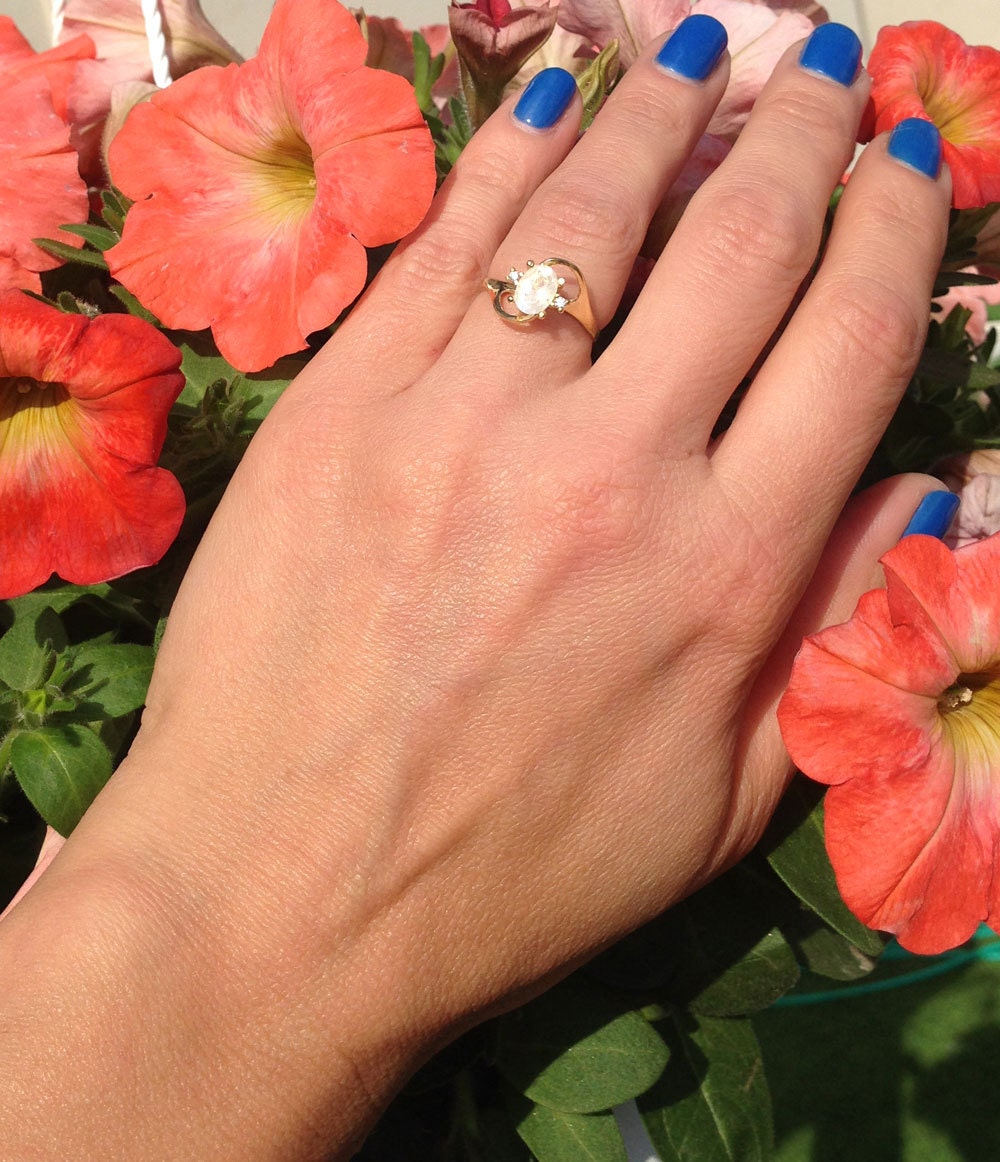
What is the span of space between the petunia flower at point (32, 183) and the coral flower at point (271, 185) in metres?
0.06

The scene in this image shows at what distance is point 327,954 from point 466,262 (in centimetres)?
48

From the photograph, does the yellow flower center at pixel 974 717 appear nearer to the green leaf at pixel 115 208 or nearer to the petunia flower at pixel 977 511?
the petunia flower at pixel 977 511

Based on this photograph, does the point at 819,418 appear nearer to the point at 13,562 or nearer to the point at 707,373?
the point at 707,373

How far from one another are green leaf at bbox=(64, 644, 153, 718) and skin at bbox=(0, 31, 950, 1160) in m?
0.03

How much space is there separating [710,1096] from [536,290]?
2.14 ft

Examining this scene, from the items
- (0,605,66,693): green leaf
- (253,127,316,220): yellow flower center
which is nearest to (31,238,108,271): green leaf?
(253,127,316,220): yellow flower center

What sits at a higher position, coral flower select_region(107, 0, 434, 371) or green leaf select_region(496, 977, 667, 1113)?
coral flower select_region(107, 0, 434, 371)

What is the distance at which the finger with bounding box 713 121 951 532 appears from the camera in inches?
29.8

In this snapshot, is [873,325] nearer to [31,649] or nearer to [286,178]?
[286,178]

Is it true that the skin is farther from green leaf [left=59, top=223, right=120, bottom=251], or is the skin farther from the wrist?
green leaf [left=59, top=223, right=120, bottom=251]

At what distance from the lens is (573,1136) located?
0.87 metres

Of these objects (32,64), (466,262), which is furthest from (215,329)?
(32,64)

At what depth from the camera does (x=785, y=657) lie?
0.81 m

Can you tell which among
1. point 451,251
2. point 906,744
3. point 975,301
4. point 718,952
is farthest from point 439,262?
point 975,301
